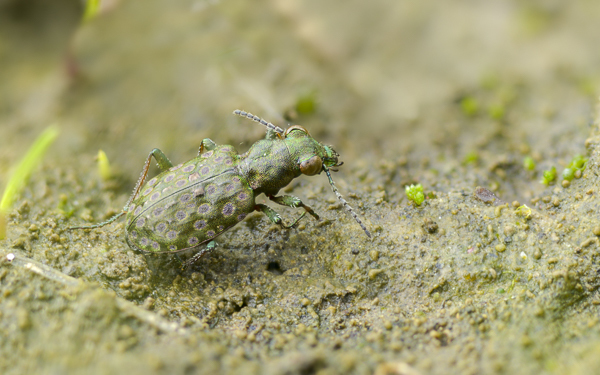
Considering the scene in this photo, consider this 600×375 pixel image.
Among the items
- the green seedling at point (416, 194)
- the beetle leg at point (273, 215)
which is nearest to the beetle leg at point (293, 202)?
the beetle leg at point (273, 215)

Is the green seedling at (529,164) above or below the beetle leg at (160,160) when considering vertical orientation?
below

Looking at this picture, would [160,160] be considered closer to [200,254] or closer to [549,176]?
[200,254]

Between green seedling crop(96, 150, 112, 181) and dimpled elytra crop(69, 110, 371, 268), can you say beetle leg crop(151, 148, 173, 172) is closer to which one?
dimpled elytra crop(69, 110, 371, 268)

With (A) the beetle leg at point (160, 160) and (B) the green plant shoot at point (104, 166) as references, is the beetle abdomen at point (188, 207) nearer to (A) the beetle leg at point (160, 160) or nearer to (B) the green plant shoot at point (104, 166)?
(A) the beetle leg at point (160, 160)

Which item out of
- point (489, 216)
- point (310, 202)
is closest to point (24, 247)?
point (310, 202)

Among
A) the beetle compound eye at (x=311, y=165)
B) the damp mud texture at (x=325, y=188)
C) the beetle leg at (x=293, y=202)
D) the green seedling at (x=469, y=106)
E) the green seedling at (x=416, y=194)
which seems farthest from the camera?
the green seedling at (x=469, y=106)

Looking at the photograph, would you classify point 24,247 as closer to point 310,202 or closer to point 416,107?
point 310,202

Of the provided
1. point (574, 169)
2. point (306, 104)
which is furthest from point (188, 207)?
point (574, 169)
